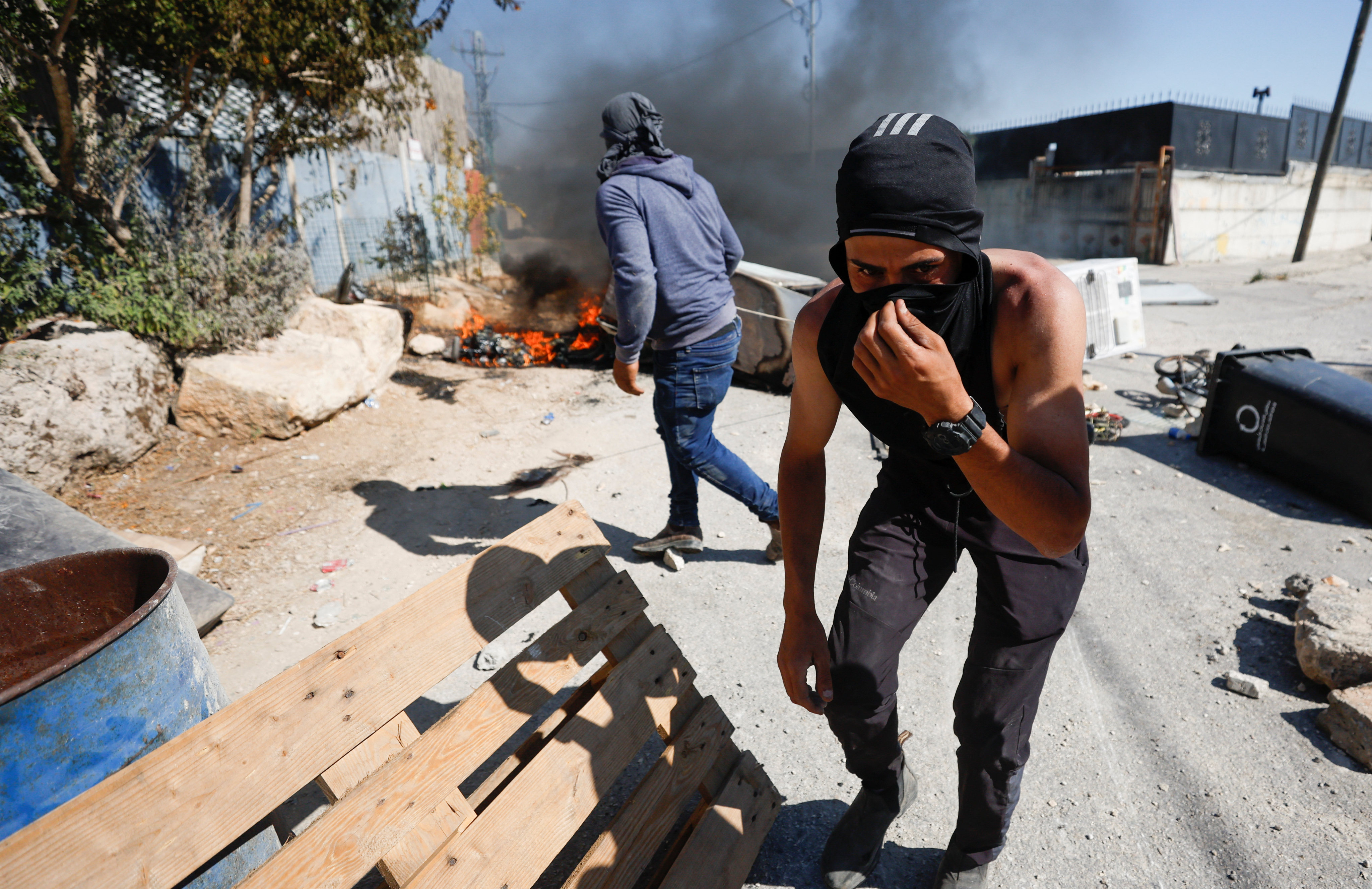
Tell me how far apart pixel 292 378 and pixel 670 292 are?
152 inches

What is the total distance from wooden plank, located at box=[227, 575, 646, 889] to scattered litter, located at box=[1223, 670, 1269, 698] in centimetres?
231

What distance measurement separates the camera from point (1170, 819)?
2.02 metres

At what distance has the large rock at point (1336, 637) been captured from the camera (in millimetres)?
2373

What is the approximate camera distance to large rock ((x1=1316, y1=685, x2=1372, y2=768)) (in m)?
2.15

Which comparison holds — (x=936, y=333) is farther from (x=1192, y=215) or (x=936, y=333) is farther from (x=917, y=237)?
(x=1192, y=215)

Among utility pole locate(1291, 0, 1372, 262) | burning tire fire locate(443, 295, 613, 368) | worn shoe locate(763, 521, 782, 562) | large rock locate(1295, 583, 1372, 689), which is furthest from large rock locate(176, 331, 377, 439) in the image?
utility pole locate(1291, 0, 1372, 262)

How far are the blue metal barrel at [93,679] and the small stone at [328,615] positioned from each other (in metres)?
1.27

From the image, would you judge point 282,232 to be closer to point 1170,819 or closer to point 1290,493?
point 1170,819

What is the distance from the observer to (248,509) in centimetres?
430

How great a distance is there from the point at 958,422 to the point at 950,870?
1.29m

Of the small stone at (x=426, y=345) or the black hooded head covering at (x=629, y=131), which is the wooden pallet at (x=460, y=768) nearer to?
the black hooded head covering at (x=629, y=131)

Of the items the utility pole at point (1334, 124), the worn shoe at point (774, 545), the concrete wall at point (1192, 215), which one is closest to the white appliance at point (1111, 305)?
the worn shoe at point (774, 545)

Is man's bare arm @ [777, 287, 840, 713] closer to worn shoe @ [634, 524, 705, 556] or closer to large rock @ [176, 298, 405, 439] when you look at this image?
worn shoe @ [634, 524, 705, 556]

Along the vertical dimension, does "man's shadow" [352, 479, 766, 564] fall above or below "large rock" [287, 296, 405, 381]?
below
